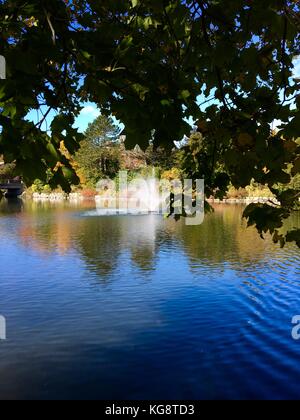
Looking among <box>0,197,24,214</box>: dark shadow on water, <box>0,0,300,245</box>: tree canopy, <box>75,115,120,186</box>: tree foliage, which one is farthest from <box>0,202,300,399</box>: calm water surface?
<box>75,115,120,186</box>: tree foliage

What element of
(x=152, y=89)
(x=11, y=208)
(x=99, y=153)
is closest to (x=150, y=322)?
(x=152, y=89)

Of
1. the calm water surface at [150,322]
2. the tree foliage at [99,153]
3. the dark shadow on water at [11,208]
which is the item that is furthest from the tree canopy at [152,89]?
the tree foliage at [99,153]

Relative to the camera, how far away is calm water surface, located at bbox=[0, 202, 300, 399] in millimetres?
6812

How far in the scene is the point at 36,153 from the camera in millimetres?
2330

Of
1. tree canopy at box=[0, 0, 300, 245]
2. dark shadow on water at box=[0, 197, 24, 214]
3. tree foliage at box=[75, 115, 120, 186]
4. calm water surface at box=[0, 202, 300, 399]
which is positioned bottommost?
calm water surface at box=[0, 202, 300, 399]

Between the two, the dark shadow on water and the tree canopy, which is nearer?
the tree canopy

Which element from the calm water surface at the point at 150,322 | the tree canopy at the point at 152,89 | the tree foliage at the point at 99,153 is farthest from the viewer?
the tree foliage at the point at 99,153

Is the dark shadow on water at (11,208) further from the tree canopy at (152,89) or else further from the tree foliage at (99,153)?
the tree canopy at (152,89)

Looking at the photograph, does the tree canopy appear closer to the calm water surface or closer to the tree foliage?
the calm water surface

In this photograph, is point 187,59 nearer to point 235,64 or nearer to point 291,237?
point 235,64

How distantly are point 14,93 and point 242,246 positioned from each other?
17.6m

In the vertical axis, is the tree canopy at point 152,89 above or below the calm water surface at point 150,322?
above

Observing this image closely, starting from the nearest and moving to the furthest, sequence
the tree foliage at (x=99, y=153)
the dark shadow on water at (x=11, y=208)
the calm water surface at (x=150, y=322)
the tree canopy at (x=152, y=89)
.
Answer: the tree canopy at (x=152, y=89), the calm water surface at (x=150, y=322), the dark shadow on water at (x=11, y=208), the tree foliage at (x=99, y=153)

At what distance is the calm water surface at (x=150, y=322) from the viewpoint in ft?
22.4
